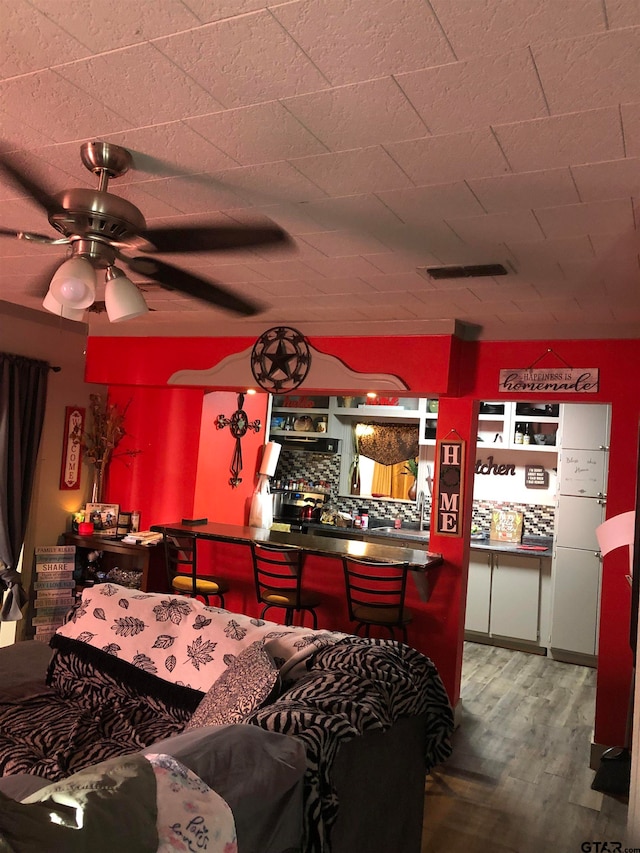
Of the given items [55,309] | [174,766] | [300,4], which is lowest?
[174,766]

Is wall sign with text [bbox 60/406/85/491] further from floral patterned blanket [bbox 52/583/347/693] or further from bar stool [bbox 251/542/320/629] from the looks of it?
floral patterned blanket [bbox 52/583/347/693]

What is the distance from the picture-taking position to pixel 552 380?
4312 mm

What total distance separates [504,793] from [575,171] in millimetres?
3095

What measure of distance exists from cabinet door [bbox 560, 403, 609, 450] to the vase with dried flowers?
3.92 m

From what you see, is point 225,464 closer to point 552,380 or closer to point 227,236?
point 552,380

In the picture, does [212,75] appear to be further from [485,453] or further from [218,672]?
[485,453]

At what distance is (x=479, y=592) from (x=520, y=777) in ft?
8.86

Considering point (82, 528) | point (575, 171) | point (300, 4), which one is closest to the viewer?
point (300, 4)

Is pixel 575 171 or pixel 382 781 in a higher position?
pixel 575 171

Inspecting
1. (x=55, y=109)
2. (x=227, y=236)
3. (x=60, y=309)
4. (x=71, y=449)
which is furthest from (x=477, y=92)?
(x=71, y=449)

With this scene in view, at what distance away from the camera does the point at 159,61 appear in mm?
1733

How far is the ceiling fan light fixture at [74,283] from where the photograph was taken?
216cm

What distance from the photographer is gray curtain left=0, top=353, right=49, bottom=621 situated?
16.7 feet

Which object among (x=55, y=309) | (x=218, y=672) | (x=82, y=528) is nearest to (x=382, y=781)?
(x=218, y=672)
